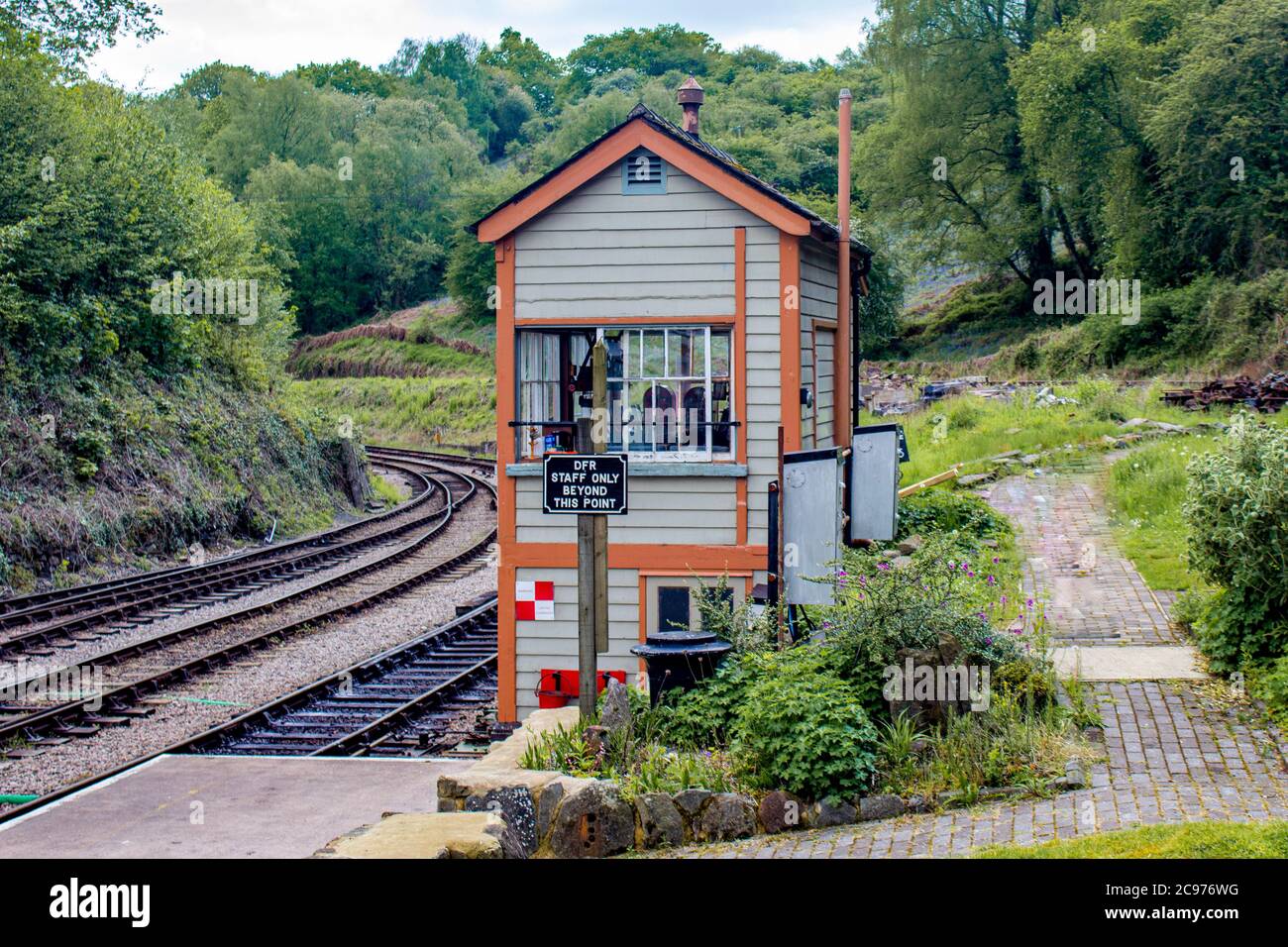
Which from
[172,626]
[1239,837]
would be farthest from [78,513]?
[1239,837]

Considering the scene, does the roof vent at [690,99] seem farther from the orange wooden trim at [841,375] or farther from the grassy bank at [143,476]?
the grassy bank at [143,476]

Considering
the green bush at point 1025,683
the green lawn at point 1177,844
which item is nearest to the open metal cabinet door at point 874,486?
the green bush at point 1025,683

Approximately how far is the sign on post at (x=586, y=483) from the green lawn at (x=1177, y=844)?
11.6ft

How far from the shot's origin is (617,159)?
40.7 ft

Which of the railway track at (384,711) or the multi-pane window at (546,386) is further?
the multi-pane window at (546,386)

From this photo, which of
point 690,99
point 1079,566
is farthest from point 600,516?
point 1079,566

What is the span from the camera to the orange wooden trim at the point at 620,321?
1233 centimetres

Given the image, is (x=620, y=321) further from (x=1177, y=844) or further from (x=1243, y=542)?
(x=1177, y=844)

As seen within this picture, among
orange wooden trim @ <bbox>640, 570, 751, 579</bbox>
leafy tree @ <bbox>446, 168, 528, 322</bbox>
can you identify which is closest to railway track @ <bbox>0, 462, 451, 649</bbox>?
orange wooden trim @ <bbox>640, 570, 751, 579</bbox>

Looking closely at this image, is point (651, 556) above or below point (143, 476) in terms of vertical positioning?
below

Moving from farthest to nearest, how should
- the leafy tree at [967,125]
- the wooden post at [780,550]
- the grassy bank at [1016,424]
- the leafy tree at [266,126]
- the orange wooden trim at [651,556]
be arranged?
the leafy tree at [266,126], the leafy tree at [967,125], the grassy bank at [1016,424], the orange wooden trim at [651,556], the wooden post at [780,550]

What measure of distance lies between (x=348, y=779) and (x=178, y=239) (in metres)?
22.8

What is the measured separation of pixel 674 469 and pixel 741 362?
121 centimetres
